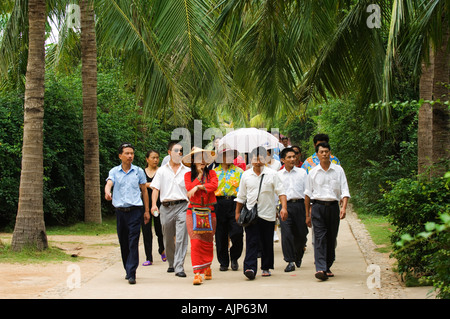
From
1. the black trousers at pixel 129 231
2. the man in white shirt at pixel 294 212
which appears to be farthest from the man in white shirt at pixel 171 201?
the man in white shirt at pixel 294 212

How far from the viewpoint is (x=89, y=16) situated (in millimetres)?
16484

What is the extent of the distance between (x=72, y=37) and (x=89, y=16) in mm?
1817

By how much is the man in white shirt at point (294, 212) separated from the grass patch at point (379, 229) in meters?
1.34

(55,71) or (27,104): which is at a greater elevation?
(55,71)

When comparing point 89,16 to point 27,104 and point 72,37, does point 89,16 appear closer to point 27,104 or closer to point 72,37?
point 72,37

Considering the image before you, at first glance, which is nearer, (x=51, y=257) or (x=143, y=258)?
(x=51, y=257)

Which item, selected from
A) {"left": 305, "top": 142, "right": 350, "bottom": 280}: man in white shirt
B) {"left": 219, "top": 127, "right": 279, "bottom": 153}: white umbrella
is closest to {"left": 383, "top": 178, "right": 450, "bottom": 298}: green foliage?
{"left": 305, "top": 142, "right": 350, "bottom": 280}: man in white shirt

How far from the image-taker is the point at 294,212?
1077 cm

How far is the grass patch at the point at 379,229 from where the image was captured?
12599 millimetres

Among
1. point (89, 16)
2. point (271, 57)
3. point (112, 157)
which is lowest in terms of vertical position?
point (112, 157)

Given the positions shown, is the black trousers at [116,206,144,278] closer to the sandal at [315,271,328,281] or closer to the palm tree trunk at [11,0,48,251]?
the sandal at [315,271,328,281]
